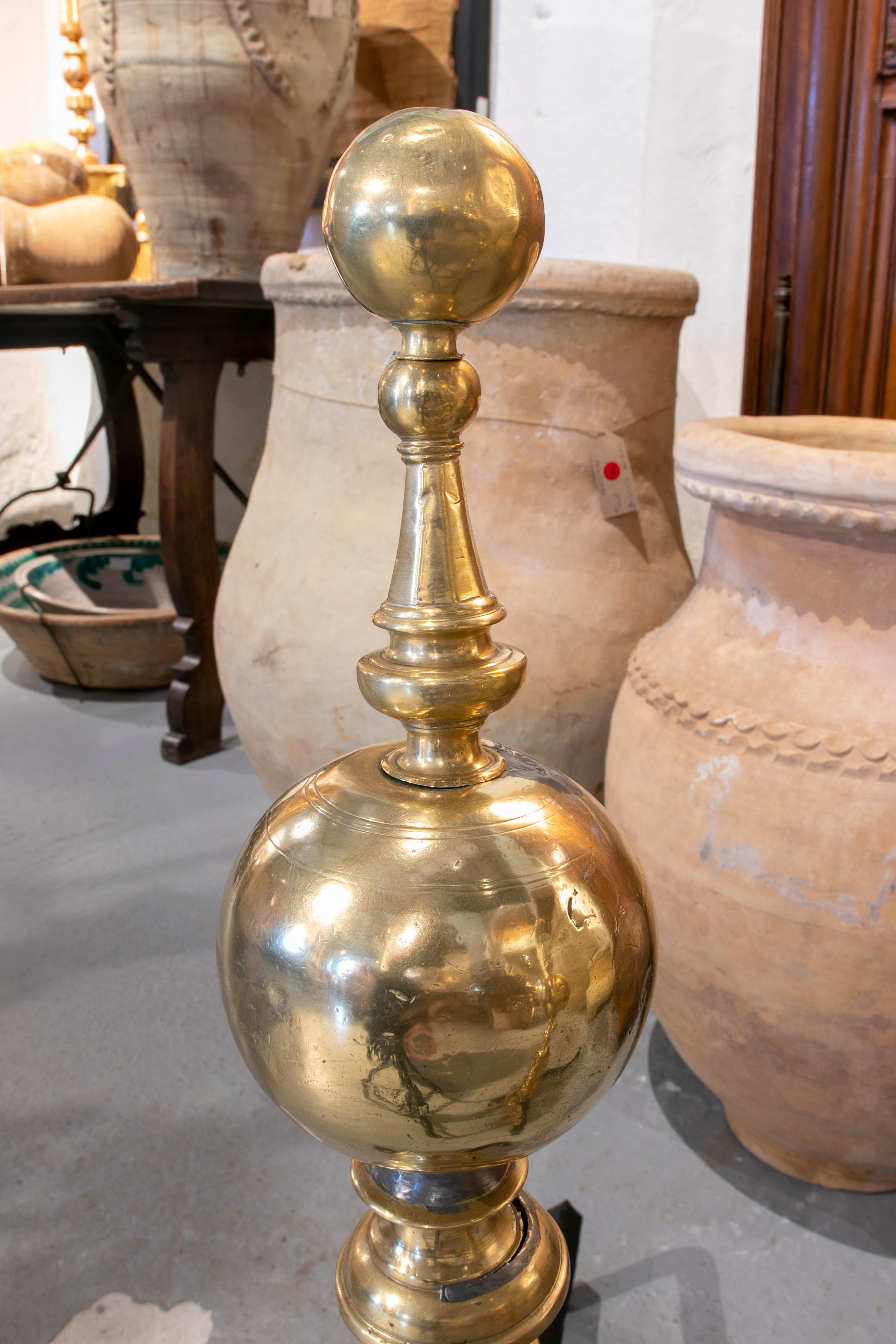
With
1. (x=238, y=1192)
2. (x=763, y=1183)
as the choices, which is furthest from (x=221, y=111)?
(x=763, y=1183)

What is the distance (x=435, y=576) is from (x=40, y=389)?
4.33 meters

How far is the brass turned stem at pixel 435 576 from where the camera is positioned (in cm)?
34

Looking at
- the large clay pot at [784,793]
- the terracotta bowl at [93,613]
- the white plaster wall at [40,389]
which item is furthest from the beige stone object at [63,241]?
the large clay pot at [784,793]

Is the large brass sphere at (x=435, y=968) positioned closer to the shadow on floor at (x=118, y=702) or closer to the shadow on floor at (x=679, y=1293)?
the shadow on floor at (x=679, y=1293)

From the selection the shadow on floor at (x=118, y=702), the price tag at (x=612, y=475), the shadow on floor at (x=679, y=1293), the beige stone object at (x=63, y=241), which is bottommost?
the shadow on floor at (x=679, y=1293)

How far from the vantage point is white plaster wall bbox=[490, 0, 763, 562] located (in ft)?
6.61

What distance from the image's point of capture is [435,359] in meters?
0.34

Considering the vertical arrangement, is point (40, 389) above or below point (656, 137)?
below

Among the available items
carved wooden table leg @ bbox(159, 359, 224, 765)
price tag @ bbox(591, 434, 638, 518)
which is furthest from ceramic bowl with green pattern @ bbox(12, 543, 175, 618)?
price tag @ bbox(591, 434, 638, 518)

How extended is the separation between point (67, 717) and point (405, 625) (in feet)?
8.03

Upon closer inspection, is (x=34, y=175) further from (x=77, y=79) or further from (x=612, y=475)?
(x=612, y=475)

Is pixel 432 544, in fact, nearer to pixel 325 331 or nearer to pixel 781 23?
pixel 325 331

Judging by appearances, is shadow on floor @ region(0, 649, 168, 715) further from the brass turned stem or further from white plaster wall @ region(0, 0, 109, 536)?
the brass turned stem

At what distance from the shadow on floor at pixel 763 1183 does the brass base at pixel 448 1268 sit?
3.03 ft
